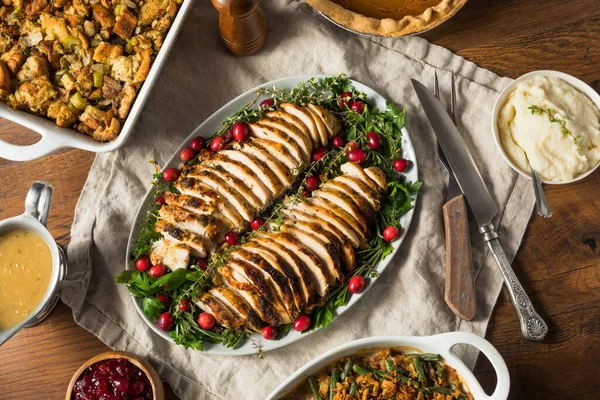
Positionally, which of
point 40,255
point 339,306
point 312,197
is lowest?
point 40,255

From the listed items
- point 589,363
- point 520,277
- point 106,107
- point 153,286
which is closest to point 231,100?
point 106,107

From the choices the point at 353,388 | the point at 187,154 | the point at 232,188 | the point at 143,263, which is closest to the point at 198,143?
the point at 187,154

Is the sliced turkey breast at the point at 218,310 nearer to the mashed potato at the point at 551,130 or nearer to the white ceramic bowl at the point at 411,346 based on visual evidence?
the white ceramic bowl at the point at 411,346

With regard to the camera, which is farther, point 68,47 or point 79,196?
point 79,196

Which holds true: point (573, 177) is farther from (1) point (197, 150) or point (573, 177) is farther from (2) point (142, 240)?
(2) point (142, 240)

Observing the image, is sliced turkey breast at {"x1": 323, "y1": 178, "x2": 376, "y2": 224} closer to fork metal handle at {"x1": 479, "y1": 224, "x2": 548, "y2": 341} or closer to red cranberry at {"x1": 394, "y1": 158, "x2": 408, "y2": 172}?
red cranberry at {"x1": 394, "y1": 158, "x2": 408, "y2": 172}

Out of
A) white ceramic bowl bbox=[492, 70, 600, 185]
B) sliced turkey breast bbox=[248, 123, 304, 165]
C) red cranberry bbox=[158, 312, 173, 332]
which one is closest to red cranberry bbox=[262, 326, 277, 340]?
red cranberry bbox=[158, 312, 173, 332]

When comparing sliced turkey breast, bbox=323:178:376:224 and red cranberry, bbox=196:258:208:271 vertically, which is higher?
sliced turkey breast, bbox=323:178:376:224
